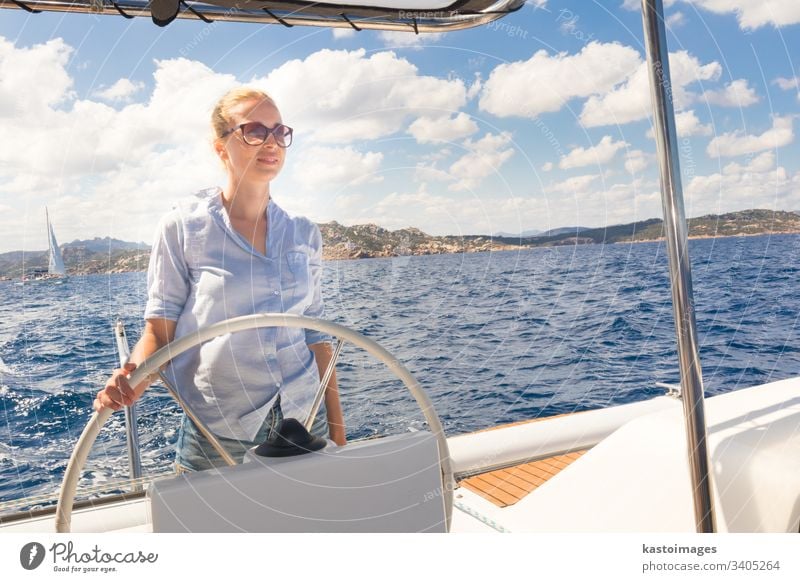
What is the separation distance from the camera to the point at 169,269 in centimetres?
79

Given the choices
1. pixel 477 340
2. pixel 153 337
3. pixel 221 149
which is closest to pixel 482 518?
pixel 153 337

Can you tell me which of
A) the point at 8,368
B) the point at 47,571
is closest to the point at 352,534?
the point at 47,571

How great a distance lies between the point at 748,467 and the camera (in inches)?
29.9

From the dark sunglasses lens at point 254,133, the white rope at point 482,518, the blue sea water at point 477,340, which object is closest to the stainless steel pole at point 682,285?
the white rope at point 482,518

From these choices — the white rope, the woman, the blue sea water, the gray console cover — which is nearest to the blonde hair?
→ the woman

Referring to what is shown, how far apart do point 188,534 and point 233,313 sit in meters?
0.33

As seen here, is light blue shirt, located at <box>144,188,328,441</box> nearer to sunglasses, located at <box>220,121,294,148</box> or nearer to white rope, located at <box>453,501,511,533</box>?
sunglasses, located at <box>220,121,294,148</box>

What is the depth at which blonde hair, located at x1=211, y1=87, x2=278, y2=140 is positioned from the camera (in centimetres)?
79

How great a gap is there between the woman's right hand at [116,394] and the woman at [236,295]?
23 centimetres

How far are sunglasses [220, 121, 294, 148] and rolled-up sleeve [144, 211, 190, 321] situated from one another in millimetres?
127

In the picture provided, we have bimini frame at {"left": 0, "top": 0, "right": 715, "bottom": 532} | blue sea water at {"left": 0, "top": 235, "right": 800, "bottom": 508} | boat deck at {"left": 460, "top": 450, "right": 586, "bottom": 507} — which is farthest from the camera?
blue sea water at {"left": 0, "top": 235, "right": 800, "bottom": 508}

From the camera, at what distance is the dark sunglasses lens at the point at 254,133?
78 centimetres

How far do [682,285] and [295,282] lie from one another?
0.46 metres

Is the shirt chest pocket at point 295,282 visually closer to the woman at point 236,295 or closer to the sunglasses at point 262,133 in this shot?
the woman at point 236,295
